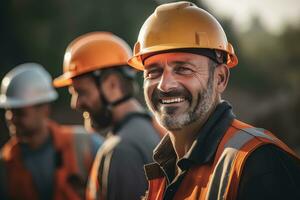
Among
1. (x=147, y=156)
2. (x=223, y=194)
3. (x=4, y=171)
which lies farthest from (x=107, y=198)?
(x=4, y=171)

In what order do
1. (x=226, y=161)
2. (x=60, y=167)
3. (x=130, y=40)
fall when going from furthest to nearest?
(x=130, y=40)
(x=60, y=167)
(x=226, y=161)

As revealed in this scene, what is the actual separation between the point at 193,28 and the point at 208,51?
152 millimetres

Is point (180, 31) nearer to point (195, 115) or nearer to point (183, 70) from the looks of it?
point (183, 70)

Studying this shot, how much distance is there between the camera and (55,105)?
22.0m

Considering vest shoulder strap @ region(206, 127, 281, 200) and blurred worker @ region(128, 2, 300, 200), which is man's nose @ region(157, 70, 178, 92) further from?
vest shoulder strap @ region(206, 127, 281, 200)

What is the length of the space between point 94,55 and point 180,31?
7.95 ft

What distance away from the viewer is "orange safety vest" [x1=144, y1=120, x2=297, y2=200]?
3242 millimetres

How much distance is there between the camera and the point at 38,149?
781 cm

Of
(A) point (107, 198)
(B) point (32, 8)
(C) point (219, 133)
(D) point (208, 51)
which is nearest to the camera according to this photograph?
(C) point (219, 133)

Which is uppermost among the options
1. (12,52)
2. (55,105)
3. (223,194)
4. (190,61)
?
(190,61)

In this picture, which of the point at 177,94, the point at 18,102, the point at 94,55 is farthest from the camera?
the point at 18,102

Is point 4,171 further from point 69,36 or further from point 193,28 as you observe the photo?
point 69,36

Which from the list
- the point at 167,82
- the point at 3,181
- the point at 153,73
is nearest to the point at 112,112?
the point at 153,73

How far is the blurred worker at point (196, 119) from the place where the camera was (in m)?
3.28
